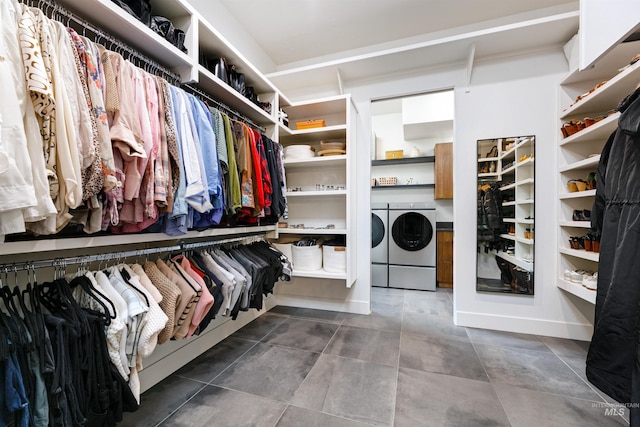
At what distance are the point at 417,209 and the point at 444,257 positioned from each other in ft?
2.80

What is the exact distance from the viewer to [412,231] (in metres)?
3.76

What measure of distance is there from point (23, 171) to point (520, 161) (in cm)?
316

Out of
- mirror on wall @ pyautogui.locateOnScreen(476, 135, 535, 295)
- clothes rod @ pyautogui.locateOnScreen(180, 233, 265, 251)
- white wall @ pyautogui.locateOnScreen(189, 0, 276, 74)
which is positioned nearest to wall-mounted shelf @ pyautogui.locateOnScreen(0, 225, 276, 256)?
clothes rod @ pyautogui.locateOnScreen(180, 233, 265, 251)

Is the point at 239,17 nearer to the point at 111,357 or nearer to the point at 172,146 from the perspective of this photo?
the point at 172,146

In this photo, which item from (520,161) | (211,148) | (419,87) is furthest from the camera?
(419,87)

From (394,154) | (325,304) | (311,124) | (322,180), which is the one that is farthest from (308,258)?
(394,154)

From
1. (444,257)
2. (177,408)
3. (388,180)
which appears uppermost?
(388,180)

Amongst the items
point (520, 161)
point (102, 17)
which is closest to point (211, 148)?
point (102, 17)

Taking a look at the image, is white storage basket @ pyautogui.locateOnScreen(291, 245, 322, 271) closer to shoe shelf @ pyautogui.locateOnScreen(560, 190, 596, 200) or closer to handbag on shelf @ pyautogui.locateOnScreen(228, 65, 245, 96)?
handbag on shelf @ pyautogui.locateOnScreen(228, 65, 245, 96)

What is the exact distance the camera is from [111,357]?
99cm

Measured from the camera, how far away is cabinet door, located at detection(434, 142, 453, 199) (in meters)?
3.85

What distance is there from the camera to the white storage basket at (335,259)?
8.15 feet

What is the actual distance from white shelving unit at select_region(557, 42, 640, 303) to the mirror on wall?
0.68ft

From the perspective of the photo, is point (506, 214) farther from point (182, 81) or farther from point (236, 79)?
point (182, 81)
